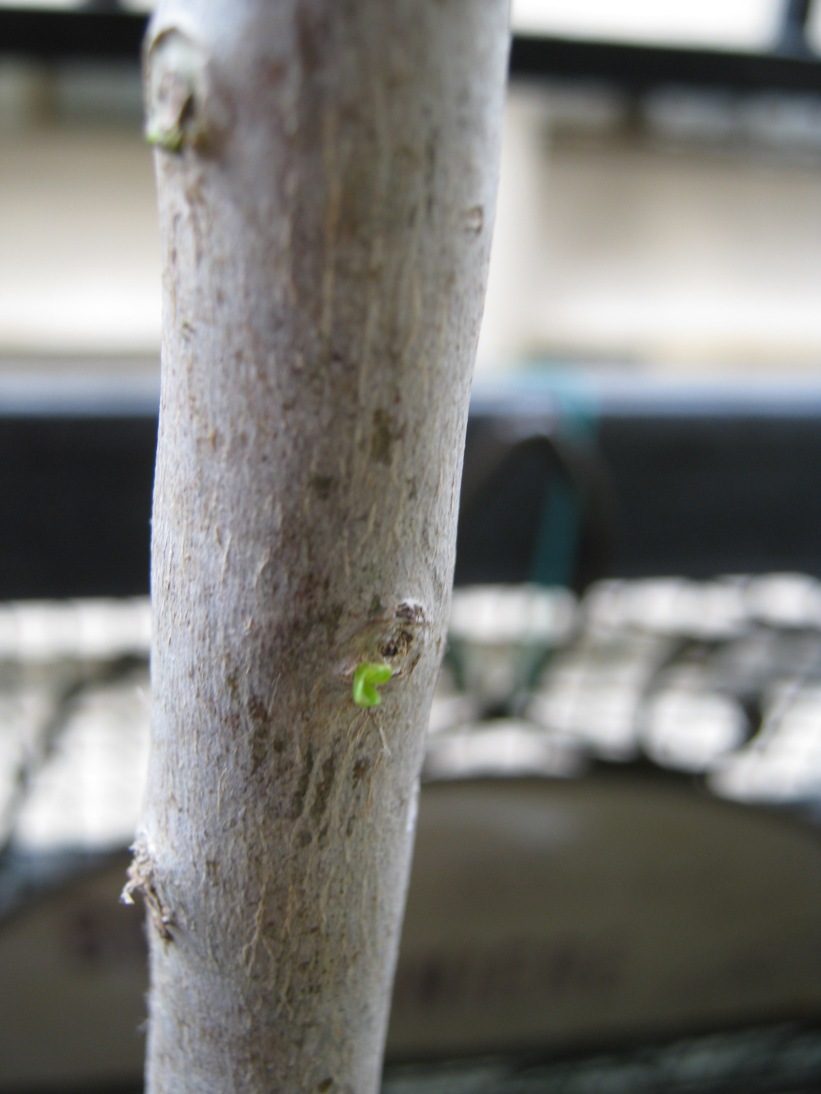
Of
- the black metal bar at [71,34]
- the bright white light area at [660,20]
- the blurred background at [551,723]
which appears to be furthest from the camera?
the bright white light area at [660,20]

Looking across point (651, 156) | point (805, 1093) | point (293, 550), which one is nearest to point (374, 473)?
point (293, 550)

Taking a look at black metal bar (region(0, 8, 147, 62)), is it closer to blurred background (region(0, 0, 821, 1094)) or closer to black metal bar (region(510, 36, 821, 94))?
blurred background (region(0, 0, 821, 1094))

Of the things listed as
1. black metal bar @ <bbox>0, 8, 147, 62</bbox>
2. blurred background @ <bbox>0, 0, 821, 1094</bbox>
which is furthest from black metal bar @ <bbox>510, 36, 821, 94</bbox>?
black metal bar @ <bbox>0, 8, 147, 62</bbox>

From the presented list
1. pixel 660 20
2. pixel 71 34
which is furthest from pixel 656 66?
pixel 71 34

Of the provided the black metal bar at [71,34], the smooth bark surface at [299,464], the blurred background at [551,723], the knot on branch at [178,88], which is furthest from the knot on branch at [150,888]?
the black metal bar at [71,34]

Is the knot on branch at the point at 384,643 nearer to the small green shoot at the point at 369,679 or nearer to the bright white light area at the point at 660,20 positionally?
the small green shoot at the point at 369,679
